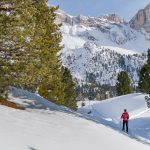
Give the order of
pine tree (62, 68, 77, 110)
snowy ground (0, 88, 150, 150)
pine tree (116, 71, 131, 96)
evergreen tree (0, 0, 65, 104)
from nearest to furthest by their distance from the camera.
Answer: snowy ground (0, 88, 150, 150)
evergreen tree (0, 0, 65, 104)
pine tree (62, 68, 77, 110)
pine tree (116, 71, 131, 96)

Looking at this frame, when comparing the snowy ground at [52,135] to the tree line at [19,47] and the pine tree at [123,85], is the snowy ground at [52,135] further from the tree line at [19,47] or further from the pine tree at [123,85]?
the pine tree at [123,85]

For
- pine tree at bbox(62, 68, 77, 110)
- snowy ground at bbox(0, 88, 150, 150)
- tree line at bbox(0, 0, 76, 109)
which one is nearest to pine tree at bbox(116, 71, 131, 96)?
pine tree at bbox(62, 68, 77, 110)

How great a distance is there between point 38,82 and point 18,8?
4.82 m

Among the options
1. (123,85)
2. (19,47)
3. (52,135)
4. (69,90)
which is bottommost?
(52,135)

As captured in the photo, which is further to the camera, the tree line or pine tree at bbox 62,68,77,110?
pine tree at bbox 62,68,77,110

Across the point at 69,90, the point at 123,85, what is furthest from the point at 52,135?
the point at 123,85

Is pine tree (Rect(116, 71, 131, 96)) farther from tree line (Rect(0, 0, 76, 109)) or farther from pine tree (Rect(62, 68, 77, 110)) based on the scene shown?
tree line (Rect(0, 0, 76, 109))

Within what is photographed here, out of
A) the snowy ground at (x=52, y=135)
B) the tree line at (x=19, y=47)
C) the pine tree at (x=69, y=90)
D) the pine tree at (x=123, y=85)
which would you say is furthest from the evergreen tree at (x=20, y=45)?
the pine tree at (x=123, y=85)

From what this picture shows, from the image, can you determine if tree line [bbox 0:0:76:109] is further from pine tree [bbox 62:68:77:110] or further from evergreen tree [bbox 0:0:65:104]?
pine tree [bbox 62:68:77:110]

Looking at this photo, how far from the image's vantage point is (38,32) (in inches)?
1037

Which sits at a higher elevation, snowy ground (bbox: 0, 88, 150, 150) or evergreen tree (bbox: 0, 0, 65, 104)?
evergreen tree (bbox: 0, 0, 65, 104)

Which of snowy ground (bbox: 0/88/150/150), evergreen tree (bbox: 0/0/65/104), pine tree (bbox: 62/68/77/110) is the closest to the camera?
snowy ground (bbox: 0/88/150/150)

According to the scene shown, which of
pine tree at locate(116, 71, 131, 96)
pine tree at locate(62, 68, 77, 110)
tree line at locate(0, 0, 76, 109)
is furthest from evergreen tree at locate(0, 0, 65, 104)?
pine tree at locate(116, 71, 131, 96)

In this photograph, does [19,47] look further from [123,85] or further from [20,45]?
[123,85]
